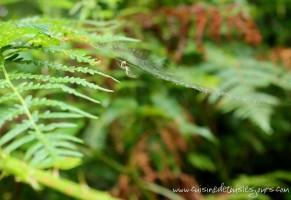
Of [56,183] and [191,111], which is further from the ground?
[56,183]

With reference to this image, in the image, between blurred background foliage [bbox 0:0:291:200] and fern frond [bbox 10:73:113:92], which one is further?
blurred background foliage [bbox 0:0:291:200]

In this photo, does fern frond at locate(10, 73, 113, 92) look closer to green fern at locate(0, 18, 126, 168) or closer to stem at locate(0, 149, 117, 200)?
green fern at locate(0, 18, 126, 168)

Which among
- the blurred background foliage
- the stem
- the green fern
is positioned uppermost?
the green fern

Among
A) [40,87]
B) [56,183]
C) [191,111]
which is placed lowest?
[191,111]

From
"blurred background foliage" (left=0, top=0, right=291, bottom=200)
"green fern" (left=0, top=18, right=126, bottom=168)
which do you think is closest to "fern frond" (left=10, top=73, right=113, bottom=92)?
"green fern" (left=0, top=18, right=126, bottom=168)

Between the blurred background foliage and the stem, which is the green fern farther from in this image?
the blurred background foliage

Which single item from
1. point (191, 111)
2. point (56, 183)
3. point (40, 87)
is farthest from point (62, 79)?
point (191, 111)

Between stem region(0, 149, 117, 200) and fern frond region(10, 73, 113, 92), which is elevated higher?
fern frond region(10, 73, 113, 92)

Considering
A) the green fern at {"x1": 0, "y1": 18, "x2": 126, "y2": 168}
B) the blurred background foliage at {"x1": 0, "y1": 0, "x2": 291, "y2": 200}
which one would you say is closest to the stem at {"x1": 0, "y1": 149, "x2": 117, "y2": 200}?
the green fern at {"x1": 0, "y1": 18, "x2": 126, "y2": 168}

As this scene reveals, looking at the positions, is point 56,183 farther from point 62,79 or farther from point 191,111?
point 191,111
